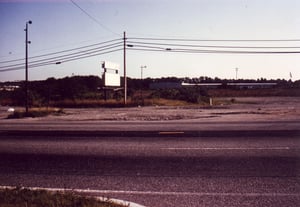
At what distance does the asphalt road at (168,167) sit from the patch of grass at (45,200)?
761 mm

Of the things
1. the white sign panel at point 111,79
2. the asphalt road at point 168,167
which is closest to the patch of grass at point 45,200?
the asphalt road at point 168,167

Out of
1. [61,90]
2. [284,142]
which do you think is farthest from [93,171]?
[61,90]

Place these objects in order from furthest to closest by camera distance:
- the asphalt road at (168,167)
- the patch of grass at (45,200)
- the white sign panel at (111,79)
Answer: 1. the white sign panel at (111,79)
2. the asphalt road at (168,167)
3. the patch of grass at (45,200)

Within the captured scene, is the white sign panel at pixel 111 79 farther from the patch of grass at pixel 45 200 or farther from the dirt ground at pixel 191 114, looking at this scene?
the patch of grass at pixel 45 200

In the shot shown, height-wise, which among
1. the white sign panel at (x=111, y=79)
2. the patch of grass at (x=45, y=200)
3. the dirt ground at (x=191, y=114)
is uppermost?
the white sign panel at (x=111, y=79)

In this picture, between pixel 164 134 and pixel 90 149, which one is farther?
pixel 164 134

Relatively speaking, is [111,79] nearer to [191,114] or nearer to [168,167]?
[191,114]

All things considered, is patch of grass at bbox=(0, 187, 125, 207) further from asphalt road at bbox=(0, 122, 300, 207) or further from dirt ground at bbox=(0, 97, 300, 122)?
dirt ground at bbox=(0, 97, 300, 122)

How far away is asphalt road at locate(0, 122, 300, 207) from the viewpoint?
21.8 feet

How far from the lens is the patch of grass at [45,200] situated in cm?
565

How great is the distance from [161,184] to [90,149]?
4.26 metres

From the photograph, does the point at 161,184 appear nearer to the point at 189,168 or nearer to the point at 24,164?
the point at 189,168

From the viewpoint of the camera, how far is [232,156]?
975cm

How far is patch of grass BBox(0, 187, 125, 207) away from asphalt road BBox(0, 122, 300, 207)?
30.0 inches
